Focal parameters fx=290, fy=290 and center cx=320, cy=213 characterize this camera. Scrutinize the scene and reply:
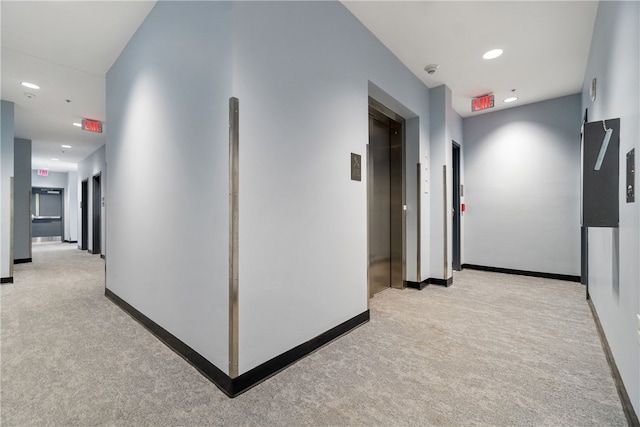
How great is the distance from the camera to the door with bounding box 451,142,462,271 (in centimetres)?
582

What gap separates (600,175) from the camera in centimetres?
194

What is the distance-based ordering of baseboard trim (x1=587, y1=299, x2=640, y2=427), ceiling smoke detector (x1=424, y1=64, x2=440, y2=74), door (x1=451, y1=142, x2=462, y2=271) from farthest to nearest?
door (x1=451, y1=142, x2=462, y2=271) < ceiling smoke detector (x1=424, y1=64, x2=440, y2=74) < baseboard trim (x1=587, y1=299, x2=640, y2=427)

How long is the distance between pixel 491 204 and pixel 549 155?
1233 millimetres

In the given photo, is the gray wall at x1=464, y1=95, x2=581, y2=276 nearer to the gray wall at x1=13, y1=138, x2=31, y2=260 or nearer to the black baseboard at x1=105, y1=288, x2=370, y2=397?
the black baseboard at x1=105, y1=288, x2=370, y2=397

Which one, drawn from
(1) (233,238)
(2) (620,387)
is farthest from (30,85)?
(2) (620,387)

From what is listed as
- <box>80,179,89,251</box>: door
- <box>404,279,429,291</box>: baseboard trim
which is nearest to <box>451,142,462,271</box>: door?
<box>404,279,429,291</box>: baseboard trim

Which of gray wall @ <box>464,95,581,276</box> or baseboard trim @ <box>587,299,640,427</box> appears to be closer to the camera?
baseboard trim @ <box>587,299,640,427</box>

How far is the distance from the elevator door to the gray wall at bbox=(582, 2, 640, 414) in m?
2.27

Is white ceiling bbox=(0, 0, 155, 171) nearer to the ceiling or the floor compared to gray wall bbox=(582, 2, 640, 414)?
nearer to the ceiling

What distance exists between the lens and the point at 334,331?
2.64 metres

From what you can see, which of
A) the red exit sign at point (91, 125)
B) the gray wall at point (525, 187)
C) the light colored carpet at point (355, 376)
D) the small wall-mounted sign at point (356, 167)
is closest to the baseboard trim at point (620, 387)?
the light colored carpet at point (355, 376)

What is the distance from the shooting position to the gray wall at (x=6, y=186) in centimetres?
484

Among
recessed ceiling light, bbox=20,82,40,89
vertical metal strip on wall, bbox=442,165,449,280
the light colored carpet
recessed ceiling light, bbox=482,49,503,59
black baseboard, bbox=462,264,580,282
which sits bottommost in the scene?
the light colored carpet

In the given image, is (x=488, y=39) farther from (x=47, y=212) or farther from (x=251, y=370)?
(x=47, y=212)
